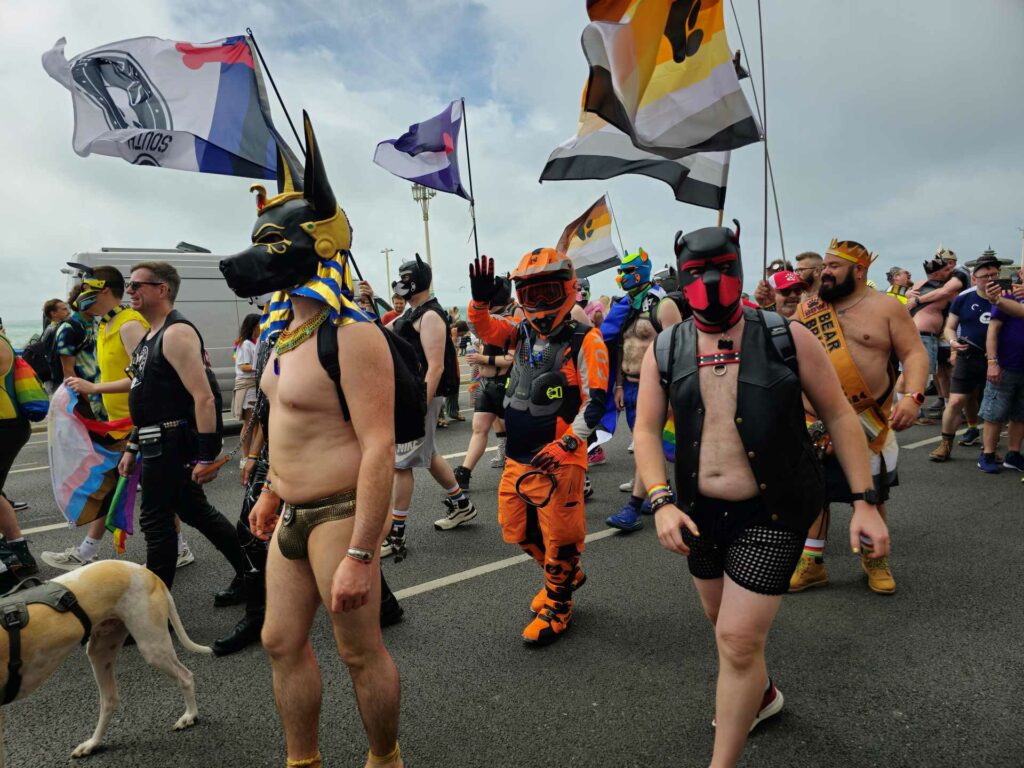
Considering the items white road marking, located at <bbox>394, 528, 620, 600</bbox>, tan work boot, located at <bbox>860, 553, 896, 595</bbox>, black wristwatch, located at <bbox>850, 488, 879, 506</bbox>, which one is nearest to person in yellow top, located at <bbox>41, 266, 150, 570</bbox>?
white road marking, located at <bbox>394, 528, 620, 600</bbox>

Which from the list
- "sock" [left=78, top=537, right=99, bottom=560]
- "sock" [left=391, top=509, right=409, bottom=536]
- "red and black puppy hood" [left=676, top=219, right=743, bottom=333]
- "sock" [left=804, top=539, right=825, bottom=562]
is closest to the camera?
"red and black puppy hood" [left=676, top=219, right=743, bottom=333]

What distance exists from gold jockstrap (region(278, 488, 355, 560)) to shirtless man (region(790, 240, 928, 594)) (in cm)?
280

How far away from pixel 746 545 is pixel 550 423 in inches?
57.7

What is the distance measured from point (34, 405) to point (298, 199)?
3.69m

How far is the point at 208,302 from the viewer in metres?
10.3

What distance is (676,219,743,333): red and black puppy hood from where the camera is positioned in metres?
2.12

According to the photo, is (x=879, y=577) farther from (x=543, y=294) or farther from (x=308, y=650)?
(x=308, y=650)

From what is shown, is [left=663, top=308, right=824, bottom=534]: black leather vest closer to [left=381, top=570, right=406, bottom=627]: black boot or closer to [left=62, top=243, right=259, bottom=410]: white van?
[left=381, top=570, right=406, bottom=627]: black boot

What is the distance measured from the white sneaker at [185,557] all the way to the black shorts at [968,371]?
792cm

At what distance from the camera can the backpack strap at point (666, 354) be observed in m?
2.25

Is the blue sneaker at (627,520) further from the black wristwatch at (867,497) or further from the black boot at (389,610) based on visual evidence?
the black wristwatch at (867,497)

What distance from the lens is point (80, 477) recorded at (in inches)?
163

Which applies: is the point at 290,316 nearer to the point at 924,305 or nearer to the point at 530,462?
the point at 530,462

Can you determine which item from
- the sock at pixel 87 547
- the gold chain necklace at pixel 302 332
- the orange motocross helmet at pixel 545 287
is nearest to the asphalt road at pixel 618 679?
the sock at pixel 87 547
